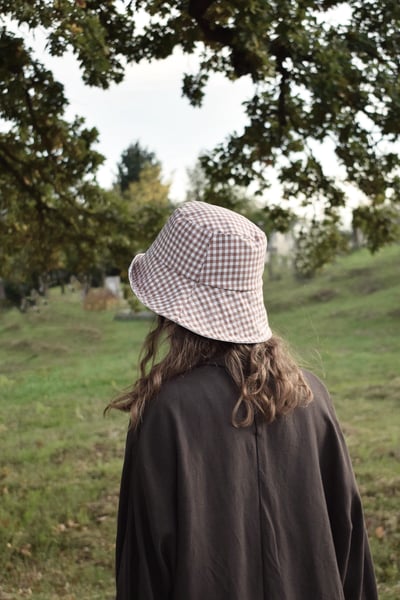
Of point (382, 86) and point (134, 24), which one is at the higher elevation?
point (134, 24)

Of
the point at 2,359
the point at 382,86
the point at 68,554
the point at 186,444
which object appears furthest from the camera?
the point at 2,359

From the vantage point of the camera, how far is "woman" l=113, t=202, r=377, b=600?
6.67 feet

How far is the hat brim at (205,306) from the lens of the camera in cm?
209

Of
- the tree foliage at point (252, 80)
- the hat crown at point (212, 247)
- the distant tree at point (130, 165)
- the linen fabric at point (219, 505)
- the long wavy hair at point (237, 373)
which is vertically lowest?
the linen fabric at point (219, 505)

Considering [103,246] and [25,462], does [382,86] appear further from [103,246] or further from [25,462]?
[25,462]

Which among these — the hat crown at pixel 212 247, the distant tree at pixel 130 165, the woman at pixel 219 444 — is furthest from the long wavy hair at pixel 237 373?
the distant tree at pixel 130 165

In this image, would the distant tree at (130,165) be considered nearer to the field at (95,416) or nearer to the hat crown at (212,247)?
the field at (95,416)

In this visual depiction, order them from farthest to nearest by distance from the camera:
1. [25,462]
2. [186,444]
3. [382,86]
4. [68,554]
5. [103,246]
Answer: [25,462], [103,246], [68,554], [382,86], [186,444]

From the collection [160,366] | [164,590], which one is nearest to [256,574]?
[164,590]

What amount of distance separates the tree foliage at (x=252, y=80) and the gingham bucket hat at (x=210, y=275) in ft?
12.0

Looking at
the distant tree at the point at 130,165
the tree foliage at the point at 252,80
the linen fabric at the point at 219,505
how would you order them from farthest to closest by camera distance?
the distant tree at the point at 130,165
the tree foliage at the point at 252,80
the linen fabric at the point at 219,505

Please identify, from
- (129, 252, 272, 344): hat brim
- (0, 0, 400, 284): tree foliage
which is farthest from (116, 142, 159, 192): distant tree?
(129, 252, 272, 344): hat brim

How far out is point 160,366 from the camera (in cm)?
207

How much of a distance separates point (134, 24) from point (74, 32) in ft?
7.69
